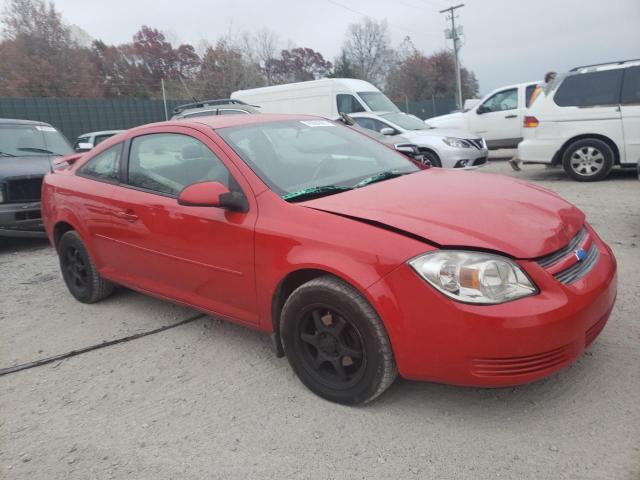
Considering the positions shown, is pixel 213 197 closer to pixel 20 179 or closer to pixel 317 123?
pixel 317 123

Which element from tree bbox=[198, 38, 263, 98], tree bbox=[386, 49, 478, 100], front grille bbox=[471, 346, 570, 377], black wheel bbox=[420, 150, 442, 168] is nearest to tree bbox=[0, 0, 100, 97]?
tree bbox=[198, 38, 263, 98]

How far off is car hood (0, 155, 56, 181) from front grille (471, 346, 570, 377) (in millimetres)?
6206

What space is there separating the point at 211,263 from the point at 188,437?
1008mm

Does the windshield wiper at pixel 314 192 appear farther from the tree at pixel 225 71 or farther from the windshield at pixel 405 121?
the tree at pixel 225 71

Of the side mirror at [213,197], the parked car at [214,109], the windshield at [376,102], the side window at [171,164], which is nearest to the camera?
the side mirror at [213,197]

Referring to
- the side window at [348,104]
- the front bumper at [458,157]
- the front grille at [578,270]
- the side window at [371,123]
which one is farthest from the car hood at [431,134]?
the front grille at [578,270]

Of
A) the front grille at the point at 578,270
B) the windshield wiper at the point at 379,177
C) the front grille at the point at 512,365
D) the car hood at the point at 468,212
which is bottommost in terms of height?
the front grille at the point at 512,365

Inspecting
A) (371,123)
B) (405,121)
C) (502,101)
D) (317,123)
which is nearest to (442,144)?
(405,121)

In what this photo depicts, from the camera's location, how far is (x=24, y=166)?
6.76 metres

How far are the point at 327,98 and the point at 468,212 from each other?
10.7 m

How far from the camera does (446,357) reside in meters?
2.32

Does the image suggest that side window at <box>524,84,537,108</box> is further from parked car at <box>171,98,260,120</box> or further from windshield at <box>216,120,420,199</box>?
windshield at <box>216,120,420,199</box>

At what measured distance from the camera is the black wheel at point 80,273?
4333 millimetres

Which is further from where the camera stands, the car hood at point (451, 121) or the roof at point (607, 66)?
the car hood at point (451, 121)
